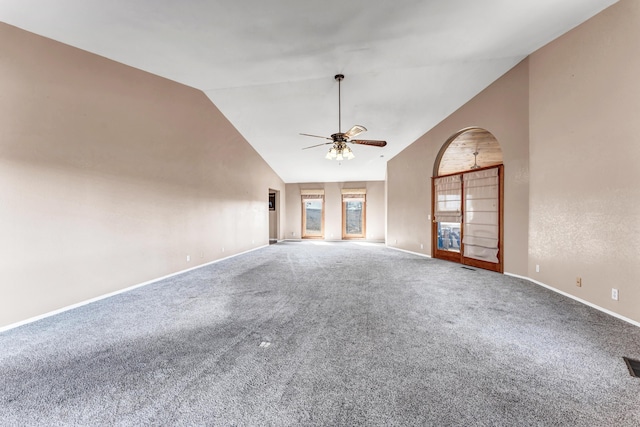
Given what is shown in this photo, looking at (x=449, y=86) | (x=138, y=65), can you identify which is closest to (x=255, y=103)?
(x=138, y=65)

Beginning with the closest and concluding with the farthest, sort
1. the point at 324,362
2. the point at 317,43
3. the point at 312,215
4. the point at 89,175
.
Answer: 1. the point at 324,362
2. the point at 317,43
3. the point at 89,175
4. the point at 312,215

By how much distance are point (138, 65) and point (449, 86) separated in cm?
526

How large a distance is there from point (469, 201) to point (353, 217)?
19.4 feet

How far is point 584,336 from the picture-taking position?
237 cm

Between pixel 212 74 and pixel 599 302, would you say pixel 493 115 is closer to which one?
pixel 599 302

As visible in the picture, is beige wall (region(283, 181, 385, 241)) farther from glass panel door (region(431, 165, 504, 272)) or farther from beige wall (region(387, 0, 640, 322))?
beige wall (region(387, 0, 640, 322))

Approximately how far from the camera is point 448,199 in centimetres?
595

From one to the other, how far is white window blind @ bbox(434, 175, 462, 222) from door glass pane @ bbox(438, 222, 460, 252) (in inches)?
5.9

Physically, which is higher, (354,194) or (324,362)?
(354,194)

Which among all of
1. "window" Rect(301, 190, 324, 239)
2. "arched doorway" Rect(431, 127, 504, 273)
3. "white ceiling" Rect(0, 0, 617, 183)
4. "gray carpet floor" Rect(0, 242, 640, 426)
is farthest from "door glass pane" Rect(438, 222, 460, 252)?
"window" Rect(301, 190, 324, 239)

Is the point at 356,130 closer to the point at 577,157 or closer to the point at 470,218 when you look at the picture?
the point at 577,157

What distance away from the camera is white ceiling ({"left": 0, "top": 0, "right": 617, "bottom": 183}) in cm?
255

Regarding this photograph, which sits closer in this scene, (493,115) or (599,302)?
(599,302)

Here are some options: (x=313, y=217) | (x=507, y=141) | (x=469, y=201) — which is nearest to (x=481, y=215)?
(x=469, y=201)
